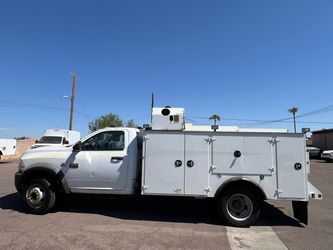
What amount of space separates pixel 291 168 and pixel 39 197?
579 centimetres

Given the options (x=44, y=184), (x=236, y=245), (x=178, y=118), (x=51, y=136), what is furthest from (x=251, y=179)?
(x=51, y=136)

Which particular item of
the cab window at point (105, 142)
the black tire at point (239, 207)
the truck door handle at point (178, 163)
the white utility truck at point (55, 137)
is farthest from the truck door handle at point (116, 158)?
the white utility truck at point (55, 137)

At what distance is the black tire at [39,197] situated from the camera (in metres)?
7.00

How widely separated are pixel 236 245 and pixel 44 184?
4570 mm

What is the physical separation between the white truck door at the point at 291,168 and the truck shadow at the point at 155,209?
903mm

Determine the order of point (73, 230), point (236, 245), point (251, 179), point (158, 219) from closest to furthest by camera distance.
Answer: point (236, 245) < point (73, 230) < point (251, 179) < point (158, 219)

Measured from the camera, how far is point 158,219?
22.4 ft

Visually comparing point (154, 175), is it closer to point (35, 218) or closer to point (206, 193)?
point (206, 193)

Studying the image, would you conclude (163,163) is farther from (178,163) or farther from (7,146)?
(7,146)

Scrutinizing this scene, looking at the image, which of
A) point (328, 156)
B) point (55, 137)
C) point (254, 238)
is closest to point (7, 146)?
point (55, 137)

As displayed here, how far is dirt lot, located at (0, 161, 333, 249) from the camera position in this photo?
526 centimetres

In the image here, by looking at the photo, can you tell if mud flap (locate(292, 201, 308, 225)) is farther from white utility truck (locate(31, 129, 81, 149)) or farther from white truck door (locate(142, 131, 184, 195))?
white utility truck (locate(31, 129, 81, 149))

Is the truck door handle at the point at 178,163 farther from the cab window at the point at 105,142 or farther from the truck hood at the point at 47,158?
the truck hood at the point at 47,158

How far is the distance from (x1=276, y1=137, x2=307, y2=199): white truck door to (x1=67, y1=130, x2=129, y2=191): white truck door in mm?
3423
